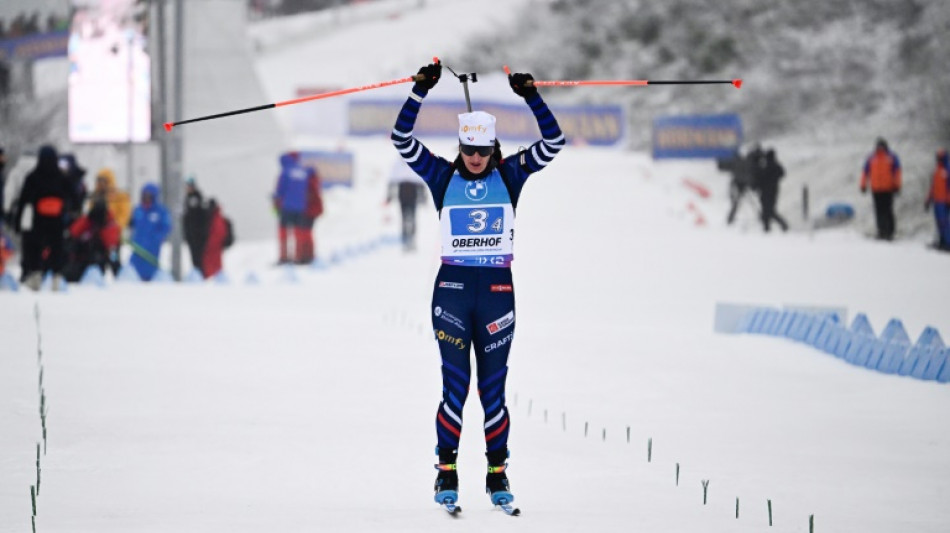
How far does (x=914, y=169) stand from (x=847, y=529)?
28.3 m

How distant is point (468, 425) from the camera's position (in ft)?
31.0

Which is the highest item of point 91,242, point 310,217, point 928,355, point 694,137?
point 694,137

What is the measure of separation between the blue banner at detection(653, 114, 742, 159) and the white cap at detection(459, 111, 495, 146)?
1348 inches

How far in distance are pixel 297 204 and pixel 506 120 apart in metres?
18.0

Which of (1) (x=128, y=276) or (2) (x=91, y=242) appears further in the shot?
(2) (x=91, y=242)

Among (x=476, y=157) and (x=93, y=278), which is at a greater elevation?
(x=476, y=157)

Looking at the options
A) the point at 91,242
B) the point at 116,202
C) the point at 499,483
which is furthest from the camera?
the point at 116,202

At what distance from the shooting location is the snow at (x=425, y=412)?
6.75 meters

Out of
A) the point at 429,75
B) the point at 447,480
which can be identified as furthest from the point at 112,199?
the point at 447,480

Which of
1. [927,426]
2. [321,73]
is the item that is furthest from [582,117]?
[927,426]

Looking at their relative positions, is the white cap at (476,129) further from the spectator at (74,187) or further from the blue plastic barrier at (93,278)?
the spectator at (74,187)

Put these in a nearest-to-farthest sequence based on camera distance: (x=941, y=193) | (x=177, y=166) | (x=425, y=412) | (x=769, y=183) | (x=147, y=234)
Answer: (x=425, y=412)
(x=147, y=234)
(x=177, y=166)
(x=941, y=193)
(x=769, y=183)

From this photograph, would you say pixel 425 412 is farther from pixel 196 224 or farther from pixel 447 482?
pixel 196 224

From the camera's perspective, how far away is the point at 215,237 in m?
21.6
